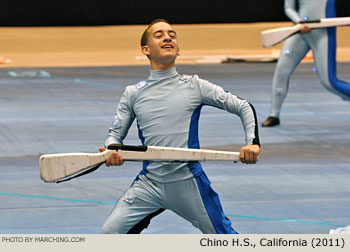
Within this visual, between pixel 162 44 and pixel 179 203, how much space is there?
851 mm

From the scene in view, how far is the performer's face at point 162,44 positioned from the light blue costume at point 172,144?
0.08 meters

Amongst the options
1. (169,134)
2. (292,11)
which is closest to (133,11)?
(292,11)

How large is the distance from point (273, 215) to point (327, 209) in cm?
44

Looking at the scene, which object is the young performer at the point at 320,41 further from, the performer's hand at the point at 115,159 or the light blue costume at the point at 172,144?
the performer's hand at the point at 115,159

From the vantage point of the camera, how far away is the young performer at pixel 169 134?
16.3 ft

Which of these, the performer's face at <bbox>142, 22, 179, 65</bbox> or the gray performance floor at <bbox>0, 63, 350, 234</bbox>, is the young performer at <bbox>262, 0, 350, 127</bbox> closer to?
the gray performance floor at <bbox>0, 63, 350, 234</bbox>

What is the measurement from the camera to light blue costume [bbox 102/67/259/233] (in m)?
4.97

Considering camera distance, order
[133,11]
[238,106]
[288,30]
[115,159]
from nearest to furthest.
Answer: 1. [115,159]
2. [238,106]
3. [288,30]
4. [133,11]

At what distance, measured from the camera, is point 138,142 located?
33.2ft

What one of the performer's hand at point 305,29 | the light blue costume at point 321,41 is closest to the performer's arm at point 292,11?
the light blue costume at point 321,41

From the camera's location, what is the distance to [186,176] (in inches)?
197

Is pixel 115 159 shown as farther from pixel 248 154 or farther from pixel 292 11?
pixel 292 11

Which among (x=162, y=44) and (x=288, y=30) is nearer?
(x=162, y=44)

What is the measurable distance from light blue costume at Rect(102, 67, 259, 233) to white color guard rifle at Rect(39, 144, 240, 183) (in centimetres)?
16
